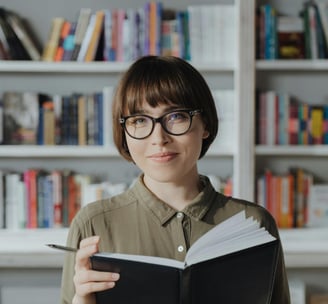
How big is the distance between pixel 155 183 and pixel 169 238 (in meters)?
0.11

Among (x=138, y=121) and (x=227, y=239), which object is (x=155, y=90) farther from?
(x=227, y=239)

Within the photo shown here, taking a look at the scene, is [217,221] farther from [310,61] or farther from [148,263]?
[310,61]

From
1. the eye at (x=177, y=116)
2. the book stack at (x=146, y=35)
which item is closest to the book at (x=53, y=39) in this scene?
the book stack at (x=146, y=35)

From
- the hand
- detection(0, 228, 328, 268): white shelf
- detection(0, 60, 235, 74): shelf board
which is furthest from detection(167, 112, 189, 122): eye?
detection(0, 60, 235, 74): shelf board

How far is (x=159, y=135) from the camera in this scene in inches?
39.3

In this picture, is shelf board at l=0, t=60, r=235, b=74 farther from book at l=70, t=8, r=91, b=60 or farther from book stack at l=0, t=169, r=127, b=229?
book stack at l=0, t=169, r=127, b=229

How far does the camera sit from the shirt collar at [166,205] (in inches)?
41.4

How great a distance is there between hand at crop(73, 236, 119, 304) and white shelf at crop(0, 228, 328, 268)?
4.83 feet

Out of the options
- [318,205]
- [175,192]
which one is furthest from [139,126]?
[318,205]

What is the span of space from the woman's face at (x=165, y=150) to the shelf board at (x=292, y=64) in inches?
62.5

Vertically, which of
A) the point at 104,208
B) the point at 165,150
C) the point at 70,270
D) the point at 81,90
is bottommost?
the point at 70,270

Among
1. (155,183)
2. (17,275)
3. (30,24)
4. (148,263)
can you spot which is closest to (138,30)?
(30,24)

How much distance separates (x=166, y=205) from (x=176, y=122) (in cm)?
16

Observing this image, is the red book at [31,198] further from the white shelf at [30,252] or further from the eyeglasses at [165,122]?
the eyeglasses at [165,122]
